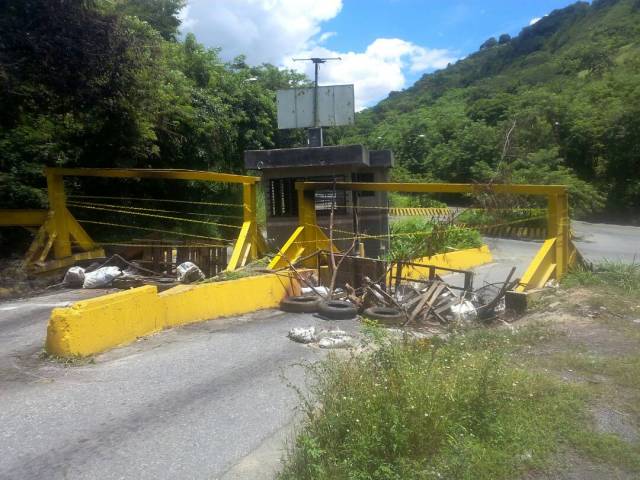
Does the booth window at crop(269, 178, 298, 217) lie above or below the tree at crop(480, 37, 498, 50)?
below

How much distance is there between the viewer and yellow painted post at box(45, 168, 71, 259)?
11359 millimetres

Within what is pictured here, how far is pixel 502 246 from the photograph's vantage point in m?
21.4

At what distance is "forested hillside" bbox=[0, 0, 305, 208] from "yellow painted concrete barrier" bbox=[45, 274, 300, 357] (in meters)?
5.00

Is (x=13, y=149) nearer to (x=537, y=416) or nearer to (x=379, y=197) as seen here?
(x=379, y=197)

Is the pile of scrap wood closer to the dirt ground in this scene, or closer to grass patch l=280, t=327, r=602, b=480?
the dirt ground

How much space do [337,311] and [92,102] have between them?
642 cm

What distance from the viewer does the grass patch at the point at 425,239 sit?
510 inches

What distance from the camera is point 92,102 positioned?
1131 cm

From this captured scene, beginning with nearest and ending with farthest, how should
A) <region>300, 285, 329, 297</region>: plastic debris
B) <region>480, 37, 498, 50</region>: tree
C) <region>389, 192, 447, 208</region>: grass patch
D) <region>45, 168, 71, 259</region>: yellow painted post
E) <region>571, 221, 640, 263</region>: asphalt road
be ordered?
<region>300, 285, 329, 297</region>: plastic debris, <region>45, 168, 71, 259</region>: yellow painted post, <region>571, 221, 640, 263</region>: asphalt road, <region>389, 192, 447, 208</region>: grass patch, <region>480, 37, 498, 50</region>: tree

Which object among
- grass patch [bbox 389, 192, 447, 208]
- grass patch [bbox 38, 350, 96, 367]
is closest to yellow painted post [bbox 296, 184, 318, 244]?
grass patch [bbox 38, 350, 96, 367]

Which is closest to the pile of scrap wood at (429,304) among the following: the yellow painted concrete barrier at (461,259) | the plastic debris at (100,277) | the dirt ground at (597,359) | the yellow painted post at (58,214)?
the dirt ground at (597,359)

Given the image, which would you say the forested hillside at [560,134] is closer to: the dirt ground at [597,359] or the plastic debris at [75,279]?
the dirt ground at [597,359]

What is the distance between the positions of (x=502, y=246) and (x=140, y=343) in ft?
55.4

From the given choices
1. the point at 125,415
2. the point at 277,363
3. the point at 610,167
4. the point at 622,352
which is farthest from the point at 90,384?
the point at 610,167
